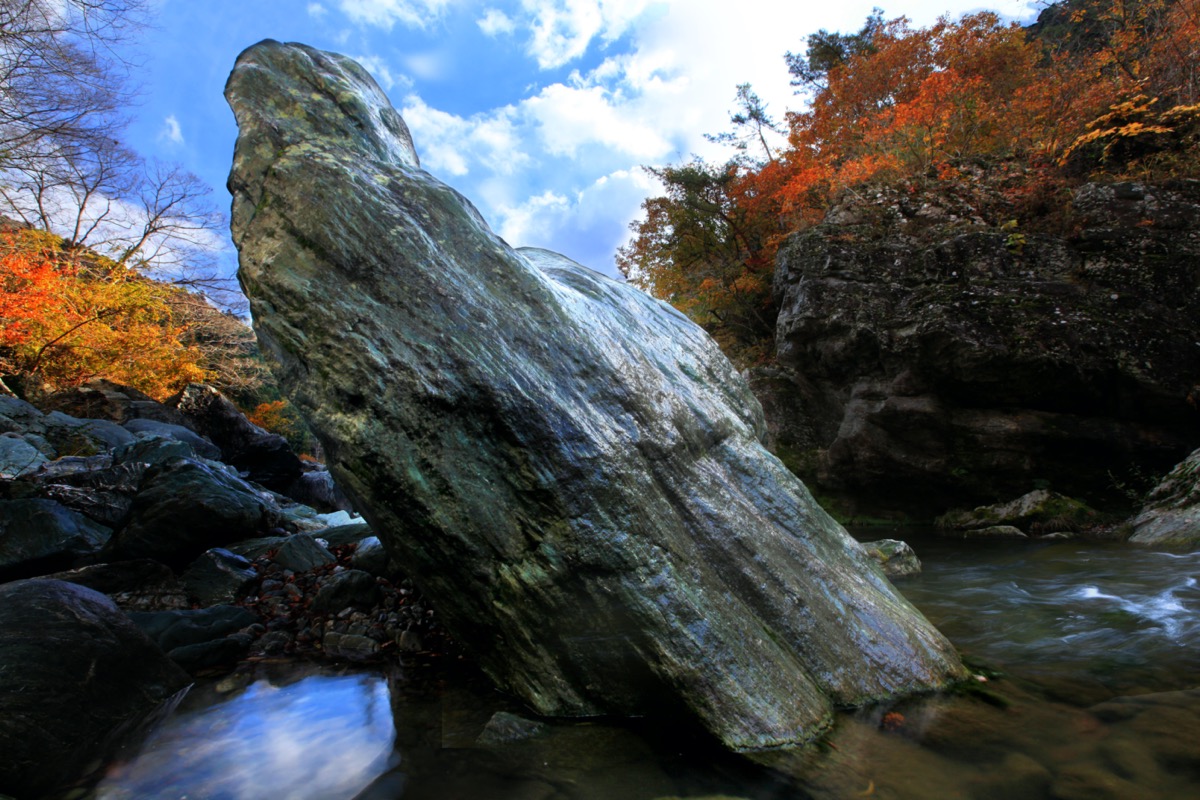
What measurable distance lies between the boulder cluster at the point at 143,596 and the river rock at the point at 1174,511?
29.1 feet

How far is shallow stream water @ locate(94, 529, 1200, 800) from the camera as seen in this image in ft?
9.14

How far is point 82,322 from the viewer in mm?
20078

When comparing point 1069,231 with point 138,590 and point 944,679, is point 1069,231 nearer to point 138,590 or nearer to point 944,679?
point 944,679

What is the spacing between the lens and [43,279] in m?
18.4

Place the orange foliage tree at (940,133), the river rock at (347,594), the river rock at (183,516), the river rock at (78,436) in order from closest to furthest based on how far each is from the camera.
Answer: the river rock at (347,594), the river rock at (183,516), the orange foliage tree at (940,133), the river rock at (78,436)

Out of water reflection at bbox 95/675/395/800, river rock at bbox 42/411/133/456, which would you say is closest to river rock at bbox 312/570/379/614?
water reflection at bbox 95/675/395/800

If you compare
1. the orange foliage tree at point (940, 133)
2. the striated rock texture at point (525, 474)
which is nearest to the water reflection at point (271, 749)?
the striated rock texture at point (525, 474)

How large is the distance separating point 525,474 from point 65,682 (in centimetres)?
312

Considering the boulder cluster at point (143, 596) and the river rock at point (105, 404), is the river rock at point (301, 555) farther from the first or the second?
the river rock at point (105, 404)

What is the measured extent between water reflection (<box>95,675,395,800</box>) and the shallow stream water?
12 mm

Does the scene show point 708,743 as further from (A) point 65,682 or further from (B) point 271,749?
(A) point 65,682

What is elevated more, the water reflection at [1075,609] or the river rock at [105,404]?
the river rock at [105,404]

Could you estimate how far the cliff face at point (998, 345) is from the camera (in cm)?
971

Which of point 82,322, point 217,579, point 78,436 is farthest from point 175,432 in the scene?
point 217,579
